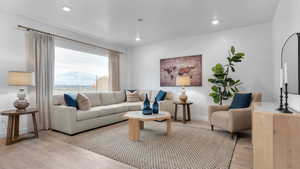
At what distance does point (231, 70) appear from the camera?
3.98 metres

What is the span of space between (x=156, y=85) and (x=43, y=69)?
10.6 feet

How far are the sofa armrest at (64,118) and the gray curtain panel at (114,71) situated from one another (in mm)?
2065

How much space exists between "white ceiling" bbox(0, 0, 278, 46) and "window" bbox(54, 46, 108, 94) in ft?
2.49

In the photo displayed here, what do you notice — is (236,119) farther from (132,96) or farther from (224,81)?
(132,96)

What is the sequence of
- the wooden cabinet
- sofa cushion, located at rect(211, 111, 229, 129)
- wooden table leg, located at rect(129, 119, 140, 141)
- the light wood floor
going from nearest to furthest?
the wooden cabinet < the light wood floor < wooden table leg, located at rect(129, 119, 140, 141) < sofa cushion, located at rect(211, 111, 229, 129)

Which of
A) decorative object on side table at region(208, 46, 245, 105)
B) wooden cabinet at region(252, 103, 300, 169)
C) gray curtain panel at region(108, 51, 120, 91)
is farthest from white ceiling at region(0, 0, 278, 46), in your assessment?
wooden cabinet at region(252, 103, 300, 169)

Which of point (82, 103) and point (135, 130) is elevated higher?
point (82, 103)

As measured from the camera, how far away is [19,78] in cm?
273

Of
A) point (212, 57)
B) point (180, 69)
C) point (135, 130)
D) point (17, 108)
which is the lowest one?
point (135, 130)

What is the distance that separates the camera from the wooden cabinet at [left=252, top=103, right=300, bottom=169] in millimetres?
1353

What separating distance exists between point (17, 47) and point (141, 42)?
10.8 feet

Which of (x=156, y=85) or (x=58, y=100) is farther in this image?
(x=156, y=85)

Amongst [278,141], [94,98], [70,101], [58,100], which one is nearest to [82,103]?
[70,101]

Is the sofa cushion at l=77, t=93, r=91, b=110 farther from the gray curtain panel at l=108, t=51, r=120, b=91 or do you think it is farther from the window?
the gray curtain panel at l=108, t=51, r=120, b=91
